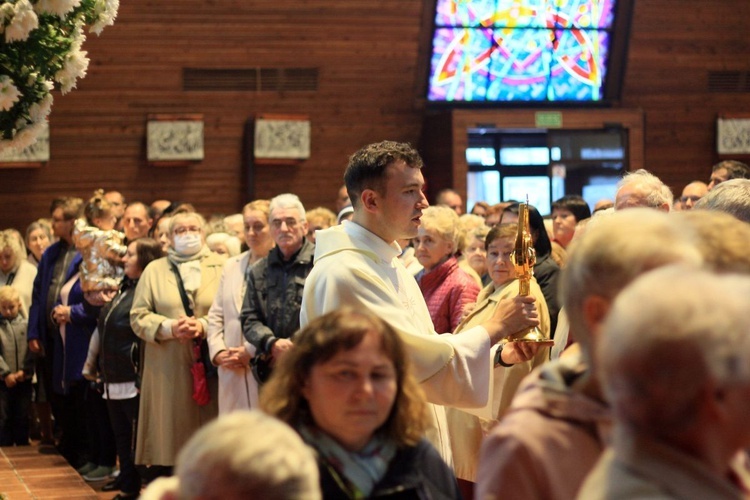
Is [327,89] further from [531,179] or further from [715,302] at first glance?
[715,302]

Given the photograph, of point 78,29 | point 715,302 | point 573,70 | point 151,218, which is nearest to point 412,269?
point 78,29

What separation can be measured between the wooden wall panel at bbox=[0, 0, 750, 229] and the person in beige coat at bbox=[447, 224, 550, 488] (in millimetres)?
8850

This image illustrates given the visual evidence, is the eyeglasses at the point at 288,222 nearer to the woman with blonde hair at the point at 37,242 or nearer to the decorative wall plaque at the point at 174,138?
the woman with blonde hair at the point at 37,242

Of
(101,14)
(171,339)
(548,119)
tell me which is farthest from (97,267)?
(548,119)

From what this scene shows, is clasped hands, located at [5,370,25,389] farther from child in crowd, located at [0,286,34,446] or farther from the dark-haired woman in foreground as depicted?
the dark-haired woman in foreground

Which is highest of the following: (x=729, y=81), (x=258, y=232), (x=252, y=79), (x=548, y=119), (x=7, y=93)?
(x=729, y=81)

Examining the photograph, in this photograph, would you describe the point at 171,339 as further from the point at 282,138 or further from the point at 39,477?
the point at 282,138

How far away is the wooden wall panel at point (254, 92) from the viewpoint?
13711 mm

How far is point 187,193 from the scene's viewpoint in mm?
14133

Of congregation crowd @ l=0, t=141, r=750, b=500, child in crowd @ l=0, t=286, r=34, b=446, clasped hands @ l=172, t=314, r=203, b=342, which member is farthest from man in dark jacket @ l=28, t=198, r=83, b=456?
clasped hands @ l=172, t=314, r=203, b=342

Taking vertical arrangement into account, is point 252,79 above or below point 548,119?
above

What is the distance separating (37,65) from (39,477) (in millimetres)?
3720

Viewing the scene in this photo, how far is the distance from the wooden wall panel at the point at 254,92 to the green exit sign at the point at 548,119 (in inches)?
46.4

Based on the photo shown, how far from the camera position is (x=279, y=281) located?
633 centimetres
